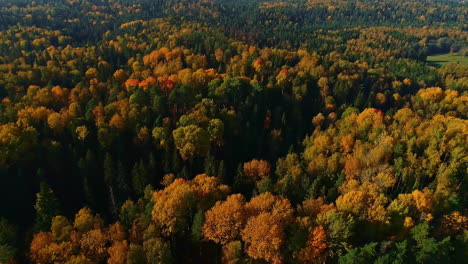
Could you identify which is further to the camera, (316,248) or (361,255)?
(316,248)

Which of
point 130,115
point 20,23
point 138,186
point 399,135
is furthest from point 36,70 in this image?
point 399,135

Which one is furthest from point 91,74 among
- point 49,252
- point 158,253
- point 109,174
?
point 158,253

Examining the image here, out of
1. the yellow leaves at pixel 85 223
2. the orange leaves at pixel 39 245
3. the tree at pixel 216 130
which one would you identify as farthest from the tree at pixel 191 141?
the orange leaves at pixel 39 245

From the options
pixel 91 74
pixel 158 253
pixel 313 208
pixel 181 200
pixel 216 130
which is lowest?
pixel 313 208

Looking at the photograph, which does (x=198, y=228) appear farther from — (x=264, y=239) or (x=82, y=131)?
(x=82, y=131)

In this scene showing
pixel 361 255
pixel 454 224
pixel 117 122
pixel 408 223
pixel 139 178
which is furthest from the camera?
pixel 117 122

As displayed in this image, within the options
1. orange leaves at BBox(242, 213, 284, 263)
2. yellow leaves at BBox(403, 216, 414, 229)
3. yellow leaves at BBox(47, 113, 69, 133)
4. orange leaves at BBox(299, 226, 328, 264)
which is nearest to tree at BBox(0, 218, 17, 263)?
yellow leaves at BBox(47, 113, 69, 133)
